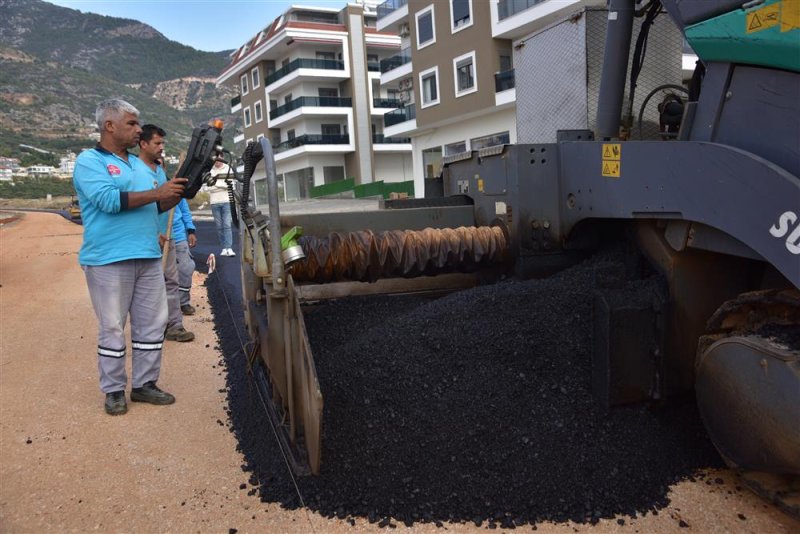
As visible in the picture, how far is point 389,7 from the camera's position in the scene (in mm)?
32188

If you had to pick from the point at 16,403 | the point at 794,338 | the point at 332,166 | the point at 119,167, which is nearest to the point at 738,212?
the point at 794,338

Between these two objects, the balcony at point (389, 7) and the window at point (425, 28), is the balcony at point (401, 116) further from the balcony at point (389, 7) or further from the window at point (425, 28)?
the balcony at point (389, 7)

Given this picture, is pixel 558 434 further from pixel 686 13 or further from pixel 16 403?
pixel 16 403

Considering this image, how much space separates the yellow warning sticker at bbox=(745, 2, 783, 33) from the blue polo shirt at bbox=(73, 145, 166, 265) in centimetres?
327

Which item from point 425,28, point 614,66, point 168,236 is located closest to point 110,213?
point 168,236

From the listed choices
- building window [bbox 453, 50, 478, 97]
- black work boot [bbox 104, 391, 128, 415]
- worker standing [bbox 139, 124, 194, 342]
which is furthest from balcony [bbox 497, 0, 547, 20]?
black work boot [bbox 104, 391, 128, 415]

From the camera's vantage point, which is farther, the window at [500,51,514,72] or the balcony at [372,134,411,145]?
the balcony at [372,134,411,145]

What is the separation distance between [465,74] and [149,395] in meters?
24.0

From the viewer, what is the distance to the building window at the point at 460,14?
84.0ft

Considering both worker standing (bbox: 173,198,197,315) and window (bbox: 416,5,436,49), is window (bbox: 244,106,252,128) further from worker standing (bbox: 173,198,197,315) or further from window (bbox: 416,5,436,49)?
worker standing (bbox: 173,198,197,315)

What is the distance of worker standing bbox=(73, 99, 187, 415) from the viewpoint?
3918 millimetres

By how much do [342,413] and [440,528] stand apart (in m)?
0.74

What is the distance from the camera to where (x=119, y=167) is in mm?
4051

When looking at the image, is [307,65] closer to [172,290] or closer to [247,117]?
[247,117]
